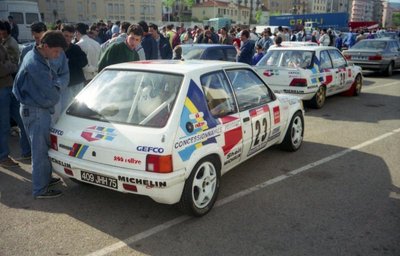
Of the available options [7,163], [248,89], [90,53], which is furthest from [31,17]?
[248,89]

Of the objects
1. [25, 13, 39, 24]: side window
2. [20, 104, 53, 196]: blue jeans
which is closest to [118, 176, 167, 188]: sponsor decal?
[20, 104, 53, 196]: blue jeans

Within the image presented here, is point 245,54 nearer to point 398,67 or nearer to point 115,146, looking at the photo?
point 115,146

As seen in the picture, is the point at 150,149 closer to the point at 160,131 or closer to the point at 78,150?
the point at 160,131

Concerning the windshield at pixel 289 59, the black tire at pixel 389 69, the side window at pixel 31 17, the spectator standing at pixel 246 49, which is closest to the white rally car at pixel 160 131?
the windshield at pixel 289 59

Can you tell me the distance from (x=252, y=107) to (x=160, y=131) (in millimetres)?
1619

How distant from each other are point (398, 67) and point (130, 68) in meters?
15.3

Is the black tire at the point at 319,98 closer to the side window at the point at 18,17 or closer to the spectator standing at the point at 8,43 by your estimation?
the spectator standing at the point at 8,43

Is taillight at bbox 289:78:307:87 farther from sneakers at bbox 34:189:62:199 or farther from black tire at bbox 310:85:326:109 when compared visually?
sneakers at bbox 34:189:62:199

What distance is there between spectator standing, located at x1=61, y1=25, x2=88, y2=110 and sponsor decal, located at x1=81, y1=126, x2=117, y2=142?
A: 197 centimetres

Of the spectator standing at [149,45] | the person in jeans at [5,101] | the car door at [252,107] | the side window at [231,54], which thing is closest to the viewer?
the car door at [252,107]

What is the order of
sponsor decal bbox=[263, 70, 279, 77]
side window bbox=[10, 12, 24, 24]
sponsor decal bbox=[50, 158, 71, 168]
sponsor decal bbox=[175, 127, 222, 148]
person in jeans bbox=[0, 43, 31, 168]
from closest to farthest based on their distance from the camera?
1. sponsor decal bbox=[175, 127, 222, 148]
2. sponsor decal bbox=[50, 158, 71, 168]
3. person in jeans bbox=[0, 43, 31, 168]
4. sponsor decal bbox=[263, 70, 279, 77]
5. side window bbox=[10, 12, 24, 24]

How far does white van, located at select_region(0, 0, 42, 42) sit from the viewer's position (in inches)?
861

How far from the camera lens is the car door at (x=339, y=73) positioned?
9.93m

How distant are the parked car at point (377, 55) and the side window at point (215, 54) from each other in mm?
7988
